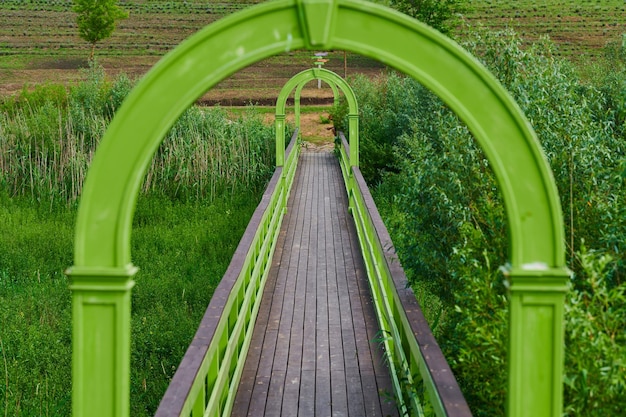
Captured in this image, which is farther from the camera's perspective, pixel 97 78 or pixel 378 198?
pixel 97 78

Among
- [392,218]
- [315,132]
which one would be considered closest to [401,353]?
[392,218]

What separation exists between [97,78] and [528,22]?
5086 centimetres

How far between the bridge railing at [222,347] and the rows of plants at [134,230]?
1.28 m

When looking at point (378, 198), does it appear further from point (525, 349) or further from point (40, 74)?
point (40, 74)

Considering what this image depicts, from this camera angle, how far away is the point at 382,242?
603 cm

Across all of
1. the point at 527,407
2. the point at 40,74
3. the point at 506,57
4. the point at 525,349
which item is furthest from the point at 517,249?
the point at 40,74

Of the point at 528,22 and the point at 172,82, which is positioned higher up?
the point at 528,22

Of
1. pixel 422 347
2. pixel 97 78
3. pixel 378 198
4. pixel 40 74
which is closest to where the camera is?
pixel 422 347

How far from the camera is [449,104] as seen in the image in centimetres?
256

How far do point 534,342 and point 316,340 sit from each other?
3629 millimetres

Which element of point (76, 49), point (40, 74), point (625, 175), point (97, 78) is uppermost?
point (76, 49)

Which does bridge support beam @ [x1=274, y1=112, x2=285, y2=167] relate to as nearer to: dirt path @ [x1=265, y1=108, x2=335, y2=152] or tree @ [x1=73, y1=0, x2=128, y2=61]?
dirt path @ [x1=265, y1=108, x2=335, y2=152]

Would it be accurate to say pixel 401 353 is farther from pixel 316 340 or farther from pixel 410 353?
pixel 316 340

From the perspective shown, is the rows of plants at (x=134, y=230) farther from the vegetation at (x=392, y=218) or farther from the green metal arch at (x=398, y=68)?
the green metal arch at (x=398, y=68)
